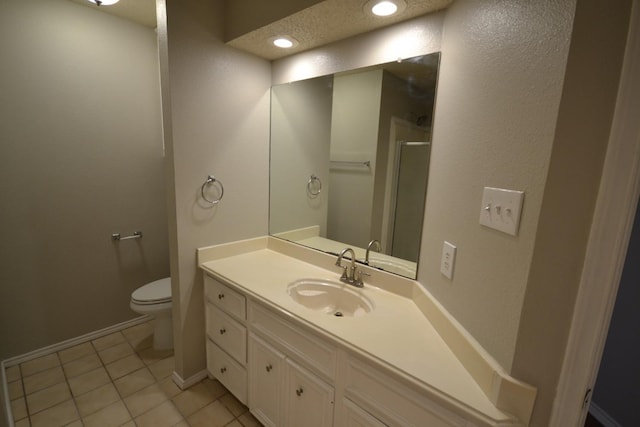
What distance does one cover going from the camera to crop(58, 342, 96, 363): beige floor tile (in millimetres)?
2066

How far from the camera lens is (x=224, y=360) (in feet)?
5.62

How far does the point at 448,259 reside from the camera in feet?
3.46

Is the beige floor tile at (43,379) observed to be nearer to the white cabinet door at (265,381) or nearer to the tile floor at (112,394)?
the tile floor at (112,394)

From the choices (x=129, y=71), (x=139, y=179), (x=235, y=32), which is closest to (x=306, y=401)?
(x=235, y=32)

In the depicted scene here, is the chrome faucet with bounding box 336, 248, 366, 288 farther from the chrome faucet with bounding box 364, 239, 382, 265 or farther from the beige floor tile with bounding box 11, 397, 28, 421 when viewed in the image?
the beige floor tile with bounding box 11, 397, 28, 421

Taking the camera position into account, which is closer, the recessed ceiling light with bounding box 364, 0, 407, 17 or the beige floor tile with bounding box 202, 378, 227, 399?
the recessed ceiling light with bounding box 364, 0, 407, 17

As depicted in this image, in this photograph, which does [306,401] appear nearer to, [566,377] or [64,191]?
[566,377]

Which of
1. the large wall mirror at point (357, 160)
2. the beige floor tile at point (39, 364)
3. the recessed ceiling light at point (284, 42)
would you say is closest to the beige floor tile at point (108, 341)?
the beige floor tile at point (39, 364)

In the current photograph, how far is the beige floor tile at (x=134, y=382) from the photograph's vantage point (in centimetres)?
180

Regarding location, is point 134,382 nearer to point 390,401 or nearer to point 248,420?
point 248,420

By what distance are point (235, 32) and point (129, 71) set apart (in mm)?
1135

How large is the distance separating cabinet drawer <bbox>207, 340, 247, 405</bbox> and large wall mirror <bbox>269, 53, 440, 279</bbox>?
0.86m

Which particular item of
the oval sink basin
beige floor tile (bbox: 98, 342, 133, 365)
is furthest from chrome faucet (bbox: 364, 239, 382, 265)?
beige floor tile (bbox: 98, 342, 133, 365)

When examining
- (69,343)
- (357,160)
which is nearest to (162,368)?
(69,343)
